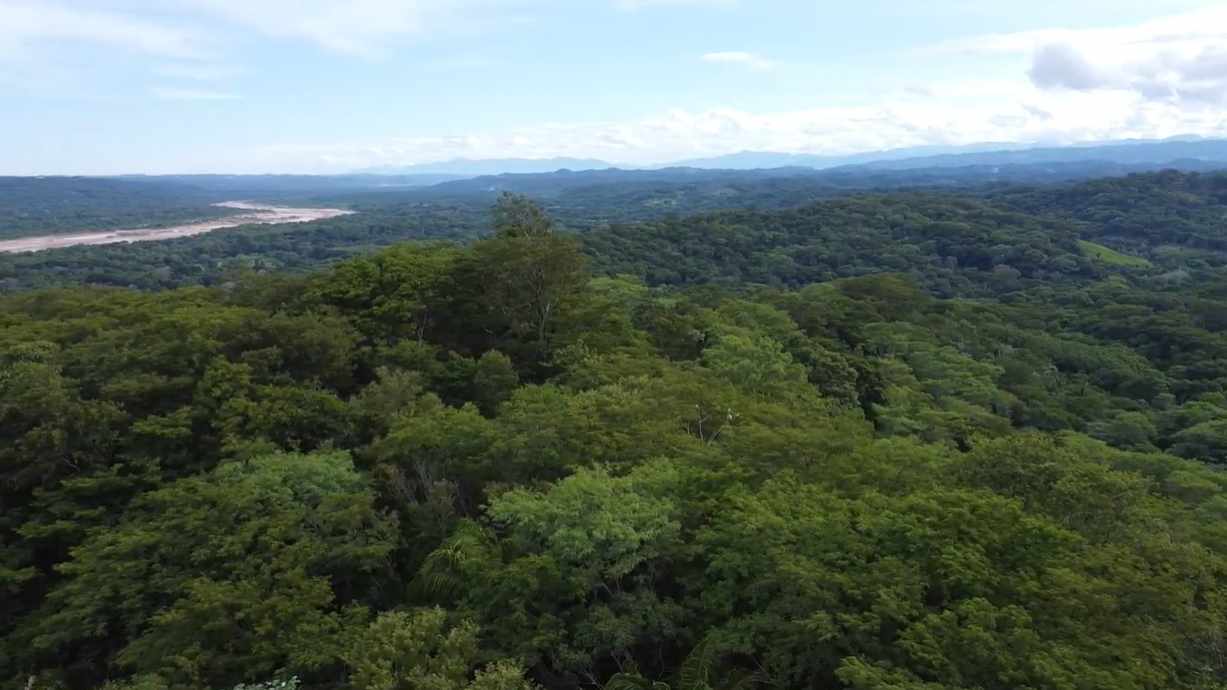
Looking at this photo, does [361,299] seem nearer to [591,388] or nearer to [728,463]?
[591,388]

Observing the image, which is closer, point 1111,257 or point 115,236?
point 1111,257

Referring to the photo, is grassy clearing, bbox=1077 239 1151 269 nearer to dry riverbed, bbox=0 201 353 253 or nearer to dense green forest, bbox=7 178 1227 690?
dense green forest, bbox=7 178 1227 690

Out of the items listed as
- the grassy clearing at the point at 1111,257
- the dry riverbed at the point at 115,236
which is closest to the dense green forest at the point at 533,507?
the grassy clearing at the point at 1111,257

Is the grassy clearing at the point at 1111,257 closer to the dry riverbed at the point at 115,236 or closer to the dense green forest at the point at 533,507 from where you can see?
the dense green forest at the point at 533,507

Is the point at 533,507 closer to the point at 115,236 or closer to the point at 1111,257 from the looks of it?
the point at 1111,257

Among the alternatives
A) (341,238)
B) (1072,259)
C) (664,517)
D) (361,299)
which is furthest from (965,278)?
(341,238)

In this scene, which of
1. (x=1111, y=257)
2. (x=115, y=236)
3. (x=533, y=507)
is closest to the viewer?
(x=533, y=507)

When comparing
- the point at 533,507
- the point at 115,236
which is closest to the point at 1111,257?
the point at 533,507

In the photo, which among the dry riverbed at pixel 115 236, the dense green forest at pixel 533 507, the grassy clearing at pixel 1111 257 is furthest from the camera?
the dry riverbed at pixel 115 236
